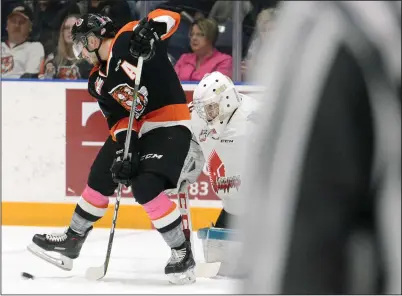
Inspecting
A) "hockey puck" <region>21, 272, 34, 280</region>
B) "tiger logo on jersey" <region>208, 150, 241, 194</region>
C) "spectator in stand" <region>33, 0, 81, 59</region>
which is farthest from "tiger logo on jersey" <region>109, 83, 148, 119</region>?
"spectator in stand" <region>33, 0, 81, 59</region>

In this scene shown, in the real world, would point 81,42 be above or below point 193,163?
above

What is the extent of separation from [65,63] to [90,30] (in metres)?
1.64

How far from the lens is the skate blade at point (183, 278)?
3.59 meters

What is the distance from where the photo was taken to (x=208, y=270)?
3695mm

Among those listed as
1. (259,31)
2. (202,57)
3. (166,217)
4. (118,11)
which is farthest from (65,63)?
(166,217)

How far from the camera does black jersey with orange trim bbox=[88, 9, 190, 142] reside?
11.9 ft

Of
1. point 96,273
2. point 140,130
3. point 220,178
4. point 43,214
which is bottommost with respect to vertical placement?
point 43,214

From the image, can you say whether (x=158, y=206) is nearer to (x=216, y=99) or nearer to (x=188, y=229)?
(x=188, y=229)

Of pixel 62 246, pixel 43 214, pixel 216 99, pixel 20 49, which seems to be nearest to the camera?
pixel 216 99

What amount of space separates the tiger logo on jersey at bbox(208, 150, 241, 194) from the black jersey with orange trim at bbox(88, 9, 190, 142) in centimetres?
20

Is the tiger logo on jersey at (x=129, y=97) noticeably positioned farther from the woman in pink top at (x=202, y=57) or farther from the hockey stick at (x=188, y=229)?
the woman in pink top at (x=202, y=57)

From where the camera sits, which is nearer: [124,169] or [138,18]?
[124,169]

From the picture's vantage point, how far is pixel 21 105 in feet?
16.3

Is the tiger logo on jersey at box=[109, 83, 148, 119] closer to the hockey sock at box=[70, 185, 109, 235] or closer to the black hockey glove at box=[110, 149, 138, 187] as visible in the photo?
the black hockey glove at box=[110, 149, 138, 187]
